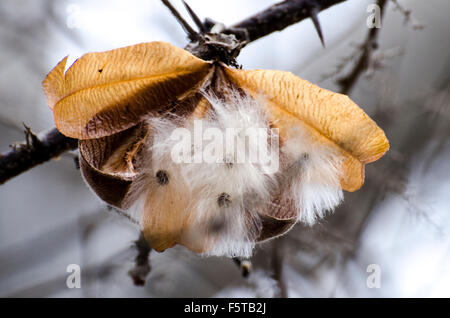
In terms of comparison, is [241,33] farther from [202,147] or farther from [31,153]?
[31,153]

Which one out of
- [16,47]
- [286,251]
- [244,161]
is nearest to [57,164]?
[16,47]

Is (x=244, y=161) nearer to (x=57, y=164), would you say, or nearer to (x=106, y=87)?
(x=106, y=87)

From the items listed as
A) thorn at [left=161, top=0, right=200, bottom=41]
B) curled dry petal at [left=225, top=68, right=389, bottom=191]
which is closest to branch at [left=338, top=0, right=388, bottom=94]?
thorn at [left=161, top=0, right=200, bottom=41]

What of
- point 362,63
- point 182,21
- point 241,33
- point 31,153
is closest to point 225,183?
point 182,21

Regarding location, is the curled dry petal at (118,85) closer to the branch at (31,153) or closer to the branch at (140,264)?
the branch at (31,153)

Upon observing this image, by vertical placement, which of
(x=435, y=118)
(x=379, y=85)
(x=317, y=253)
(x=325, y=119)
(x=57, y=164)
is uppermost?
(x=325, y=119)

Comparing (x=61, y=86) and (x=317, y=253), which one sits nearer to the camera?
(x=61, y=86)

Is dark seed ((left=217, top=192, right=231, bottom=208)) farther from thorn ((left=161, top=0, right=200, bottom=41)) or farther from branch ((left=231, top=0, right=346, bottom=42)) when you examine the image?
branch ((left=231, top=0, right=346, bottom=42))
